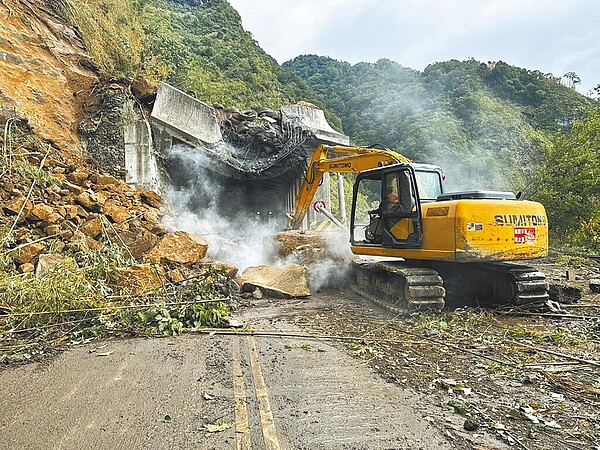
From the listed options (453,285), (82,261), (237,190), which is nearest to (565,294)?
(453,285)

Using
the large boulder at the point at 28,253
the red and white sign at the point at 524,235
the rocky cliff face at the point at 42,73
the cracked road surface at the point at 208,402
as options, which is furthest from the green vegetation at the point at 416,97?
the cracked road surface at the point at 208,402

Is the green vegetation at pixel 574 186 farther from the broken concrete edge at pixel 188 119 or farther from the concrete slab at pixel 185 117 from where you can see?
the concrete slab at pixel 185 117

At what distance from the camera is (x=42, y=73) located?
11.4 metres

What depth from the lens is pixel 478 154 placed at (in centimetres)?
3525

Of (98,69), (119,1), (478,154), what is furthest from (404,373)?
(478,154)

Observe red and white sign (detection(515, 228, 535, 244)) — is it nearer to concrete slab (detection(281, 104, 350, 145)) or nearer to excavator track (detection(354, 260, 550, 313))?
excavator track (detection(354, 260, 550, 313))

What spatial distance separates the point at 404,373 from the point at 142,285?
415cm

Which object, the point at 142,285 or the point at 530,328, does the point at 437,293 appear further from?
the point at 142,285

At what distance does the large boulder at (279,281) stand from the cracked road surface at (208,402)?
326 centimetres

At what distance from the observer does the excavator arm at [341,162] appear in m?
8.91

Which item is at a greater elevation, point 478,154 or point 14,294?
point 478,154

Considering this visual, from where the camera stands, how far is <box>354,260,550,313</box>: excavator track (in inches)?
261

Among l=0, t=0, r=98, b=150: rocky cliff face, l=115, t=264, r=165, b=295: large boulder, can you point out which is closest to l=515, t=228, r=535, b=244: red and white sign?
l=115, t=264, r=165, b=295: large boulder

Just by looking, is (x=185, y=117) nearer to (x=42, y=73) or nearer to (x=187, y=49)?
(x=42, y=73)
